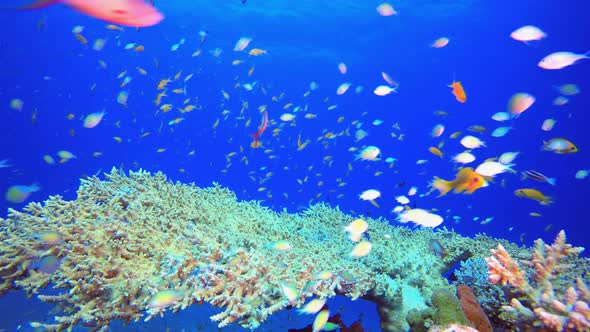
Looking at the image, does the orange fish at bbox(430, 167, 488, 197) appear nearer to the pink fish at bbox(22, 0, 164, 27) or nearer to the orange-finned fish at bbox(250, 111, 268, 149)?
the orange-finned fish at bbox(250, 111, 268, 149)

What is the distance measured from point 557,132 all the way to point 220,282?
Answer: 58629 millimetres

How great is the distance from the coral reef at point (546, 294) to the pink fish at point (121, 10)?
3686 millimetres

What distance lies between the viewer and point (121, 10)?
3.50ft

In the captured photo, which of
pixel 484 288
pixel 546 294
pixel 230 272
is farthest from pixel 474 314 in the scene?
pixel 230 272

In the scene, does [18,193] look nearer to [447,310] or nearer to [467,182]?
[447,310]

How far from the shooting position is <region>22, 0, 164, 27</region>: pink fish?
1.06 meters

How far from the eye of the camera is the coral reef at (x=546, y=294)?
2.87 meters

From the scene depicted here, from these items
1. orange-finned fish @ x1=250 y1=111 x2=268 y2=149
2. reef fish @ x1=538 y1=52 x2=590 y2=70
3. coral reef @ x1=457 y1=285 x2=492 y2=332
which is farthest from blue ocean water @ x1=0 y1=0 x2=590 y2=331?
coral reef @ x1=457 y1=285 x2=492 y2=332

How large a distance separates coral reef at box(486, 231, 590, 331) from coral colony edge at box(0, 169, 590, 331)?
0.04 feet

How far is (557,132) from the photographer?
4762 centimetres

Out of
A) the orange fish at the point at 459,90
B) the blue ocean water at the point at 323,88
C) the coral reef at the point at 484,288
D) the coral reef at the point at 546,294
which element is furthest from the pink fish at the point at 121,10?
the blue ocean water at the point at 323,88

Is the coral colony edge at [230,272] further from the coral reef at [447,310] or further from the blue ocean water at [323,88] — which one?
the blue ocean water at [323,88]

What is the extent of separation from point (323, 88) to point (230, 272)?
1953 inches

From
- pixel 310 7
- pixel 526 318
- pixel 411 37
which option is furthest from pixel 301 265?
pixel 411 37
